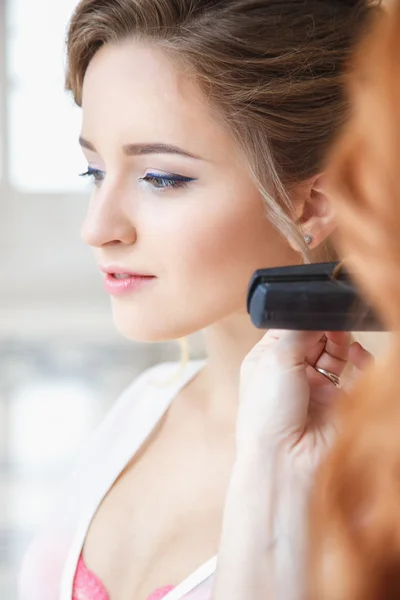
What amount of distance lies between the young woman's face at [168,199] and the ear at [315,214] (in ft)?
0.09

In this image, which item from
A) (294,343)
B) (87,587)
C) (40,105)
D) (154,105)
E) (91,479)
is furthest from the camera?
(40,105)

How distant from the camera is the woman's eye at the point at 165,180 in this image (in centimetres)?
77

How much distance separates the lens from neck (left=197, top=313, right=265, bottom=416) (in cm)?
87

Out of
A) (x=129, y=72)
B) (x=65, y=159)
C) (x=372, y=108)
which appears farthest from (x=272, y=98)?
(x=65, y=159)

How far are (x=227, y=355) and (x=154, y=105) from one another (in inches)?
11.5

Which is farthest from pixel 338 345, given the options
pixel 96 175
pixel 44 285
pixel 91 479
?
pixel 44 285

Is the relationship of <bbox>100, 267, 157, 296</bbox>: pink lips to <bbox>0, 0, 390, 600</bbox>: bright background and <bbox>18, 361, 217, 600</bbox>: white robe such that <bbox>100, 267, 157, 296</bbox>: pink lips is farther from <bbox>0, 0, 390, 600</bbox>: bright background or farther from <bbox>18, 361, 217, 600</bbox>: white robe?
<bbox>0, 0, 390, 600</bbox>: bright background

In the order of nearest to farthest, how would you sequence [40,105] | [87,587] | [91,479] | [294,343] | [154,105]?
[294,343] < [154,105] < [87,587] < [91,479] < [40,105]

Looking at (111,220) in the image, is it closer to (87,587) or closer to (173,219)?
(173,219)

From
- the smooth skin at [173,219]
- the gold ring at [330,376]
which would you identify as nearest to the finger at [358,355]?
the gold ring at [330,376]

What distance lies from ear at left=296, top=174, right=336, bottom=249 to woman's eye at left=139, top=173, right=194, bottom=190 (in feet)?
0.40

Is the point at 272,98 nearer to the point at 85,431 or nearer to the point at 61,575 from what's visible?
the point at 61,575

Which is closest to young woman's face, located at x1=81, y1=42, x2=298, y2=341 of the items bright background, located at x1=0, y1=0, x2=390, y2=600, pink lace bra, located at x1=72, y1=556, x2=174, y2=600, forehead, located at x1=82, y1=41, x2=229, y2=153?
forehead, located at x1=82, y1=41, x2=229, y2=153

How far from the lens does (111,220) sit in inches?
30.6
